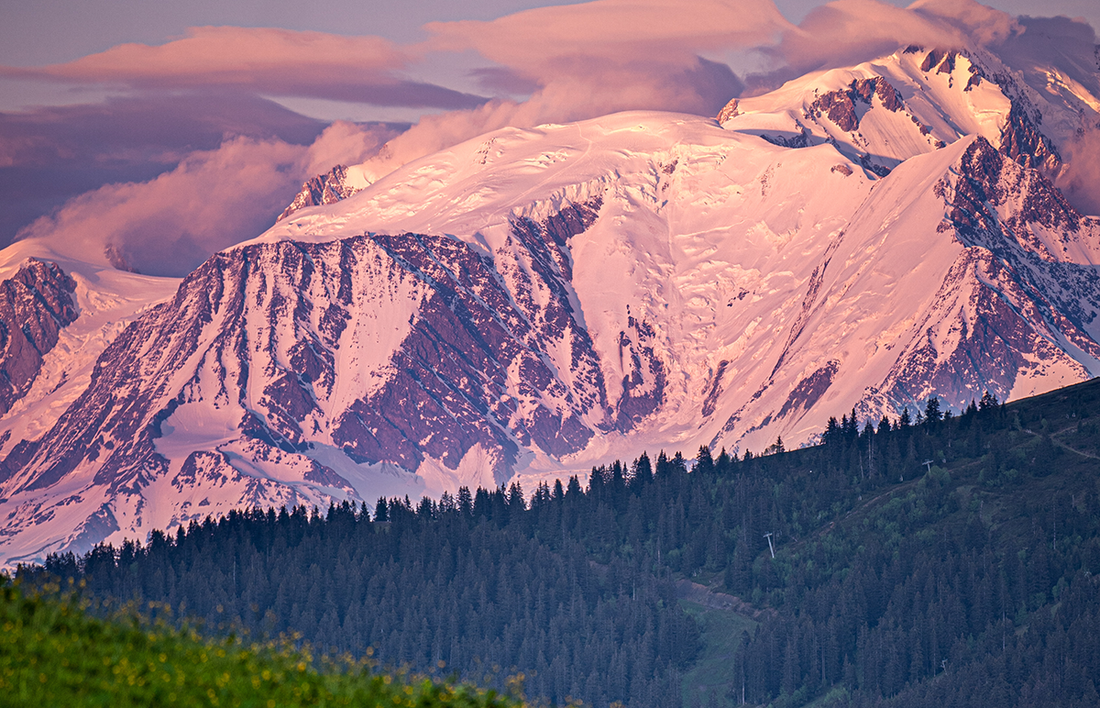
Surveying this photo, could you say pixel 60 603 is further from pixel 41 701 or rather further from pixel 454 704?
pixel 454 704

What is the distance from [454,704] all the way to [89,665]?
11.0 meters

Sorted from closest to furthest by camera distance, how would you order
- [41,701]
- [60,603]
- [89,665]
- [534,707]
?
[41,701] < [89,665] < [534,707] < [60,603]

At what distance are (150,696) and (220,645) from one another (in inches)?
420

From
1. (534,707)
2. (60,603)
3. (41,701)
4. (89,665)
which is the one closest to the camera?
(41,701)

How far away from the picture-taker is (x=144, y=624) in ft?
192

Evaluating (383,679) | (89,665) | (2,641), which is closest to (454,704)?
(383,679)

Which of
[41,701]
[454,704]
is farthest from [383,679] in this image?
[41,701]

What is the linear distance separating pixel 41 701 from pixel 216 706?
479cm

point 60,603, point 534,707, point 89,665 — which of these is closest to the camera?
point 89,665

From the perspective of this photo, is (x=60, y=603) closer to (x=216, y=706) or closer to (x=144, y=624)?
(x=144, y=624)

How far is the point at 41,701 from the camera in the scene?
1763 inches

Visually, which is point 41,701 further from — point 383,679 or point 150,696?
point 383,679

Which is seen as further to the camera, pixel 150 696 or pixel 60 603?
pixel 60 603

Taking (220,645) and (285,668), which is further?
(220,645)
